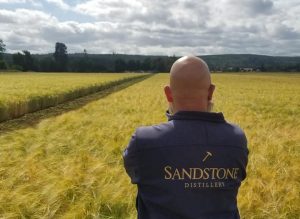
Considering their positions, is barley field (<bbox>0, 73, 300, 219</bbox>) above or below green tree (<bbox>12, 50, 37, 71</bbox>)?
above

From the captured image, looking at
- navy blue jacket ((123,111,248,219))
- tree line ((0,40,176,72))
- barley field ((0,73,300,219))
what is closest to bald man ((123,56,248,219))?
navy blue jacket ((123,111,248,219))

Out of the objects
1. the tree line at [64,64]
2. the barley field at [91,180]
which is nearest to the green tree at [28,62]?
the tree line at [64,64]

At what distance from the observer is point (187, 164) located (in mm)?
2379

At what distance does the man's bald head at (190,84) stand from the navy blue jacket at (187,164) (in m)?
0.07

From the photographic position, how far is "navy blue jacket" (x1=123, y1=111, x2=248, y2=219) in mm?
2393

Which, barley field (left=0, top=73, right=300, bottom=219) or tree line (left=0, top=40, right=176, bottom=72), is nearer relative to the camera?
barley field (left=0, top=73, right=300, bottom=219)

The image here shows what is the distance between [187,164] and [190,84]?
0.46 metres

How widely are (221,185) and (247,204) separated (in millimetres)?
1969

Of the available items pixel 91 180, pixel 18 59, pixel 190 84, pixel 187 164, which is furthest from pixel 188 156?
pixel 18 59

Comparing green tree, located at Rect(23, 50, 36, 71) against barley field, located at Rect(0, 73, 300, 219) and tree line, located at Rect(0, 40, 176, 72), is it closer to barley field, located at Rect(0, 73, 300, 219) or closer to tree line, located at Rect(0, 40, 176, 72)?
tree line, located at Rect(0, 40, 176, 72)

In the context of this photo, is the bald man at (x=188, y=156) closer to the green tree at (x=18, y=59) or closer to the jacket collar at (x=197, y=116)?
the jacket collar at (x=197, y=116)

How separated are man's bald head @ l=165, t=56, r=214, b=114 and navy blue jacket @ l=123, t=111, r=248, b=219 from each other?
0.23 ft

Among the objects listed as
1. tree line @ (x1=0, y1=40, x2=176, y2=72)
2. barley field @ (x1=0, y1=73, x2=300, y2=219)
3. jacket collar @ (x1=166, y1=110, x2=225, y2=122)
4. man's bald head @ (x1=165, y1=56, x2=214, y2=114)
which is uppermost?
man's bald head @ (x1=165, y1=56, x2=214, y2=114)

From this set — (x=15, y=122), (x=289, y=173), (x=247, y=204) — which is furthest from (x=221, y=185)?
(x=15, y=122)
